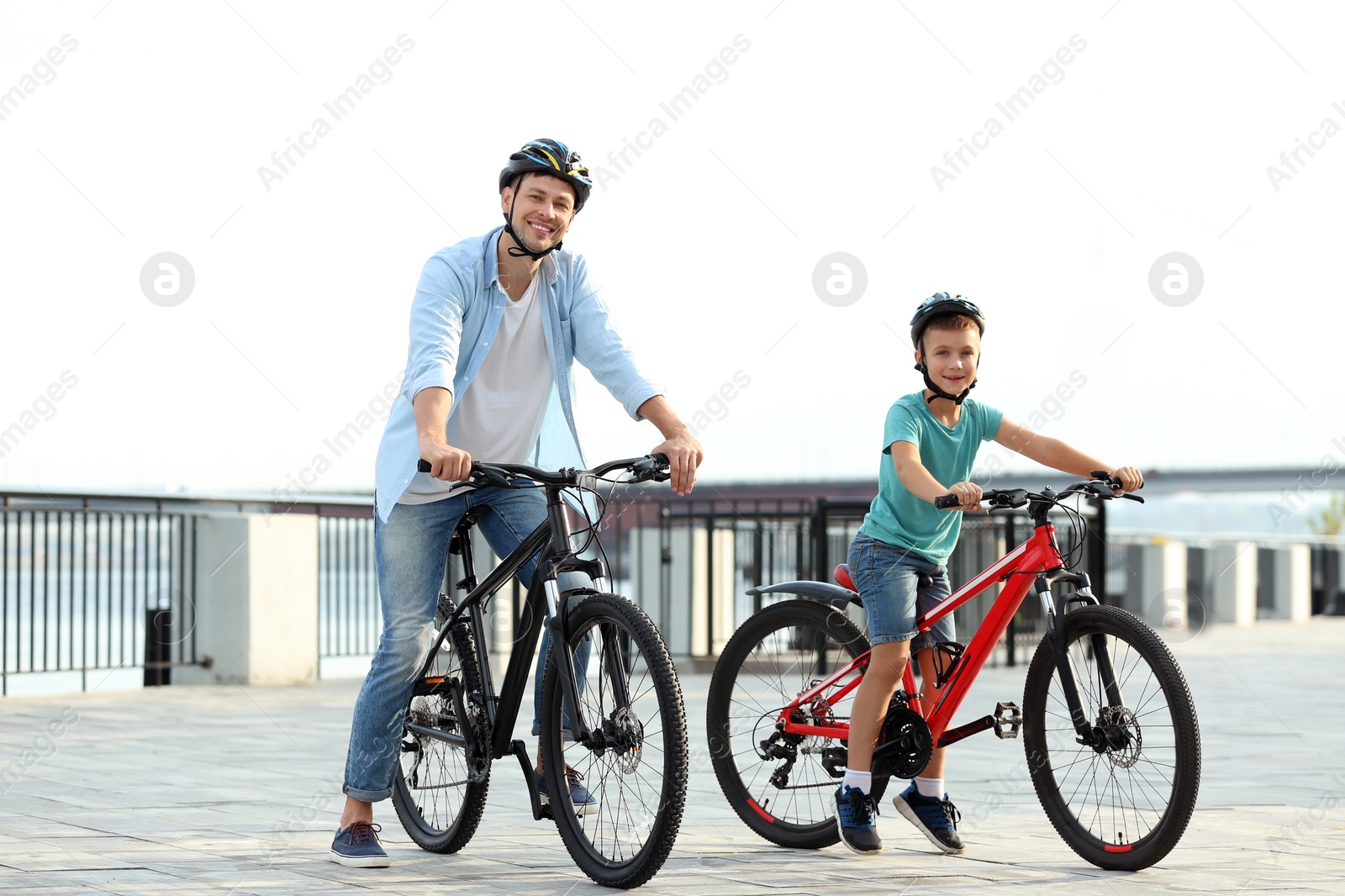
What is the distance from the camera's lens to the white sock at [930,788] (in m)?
4.43

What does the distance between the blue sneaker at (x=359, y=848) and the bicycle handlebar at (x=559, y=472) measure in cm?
106

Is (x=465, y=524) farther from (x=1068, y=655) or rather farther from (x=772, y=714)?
(x=1068, y=655)

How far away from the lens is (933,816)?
4379 millimetres

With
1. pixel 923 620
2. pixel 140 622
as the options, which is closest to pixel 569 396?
pixel 923 620

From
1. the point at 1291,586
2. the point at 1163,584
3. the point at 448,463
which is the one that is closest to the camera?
the point at 448,463

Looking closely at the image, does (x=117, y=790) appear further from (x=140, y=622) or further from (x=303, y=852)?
(x=140, y=622)

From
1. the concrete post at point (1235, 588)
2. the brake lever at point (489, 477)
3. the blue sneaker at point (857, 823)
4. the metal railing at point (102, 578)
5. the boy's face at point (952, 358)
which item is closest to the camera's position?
the brake lever at point (489, 477)

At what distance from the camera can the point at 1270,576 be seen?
1073 inches

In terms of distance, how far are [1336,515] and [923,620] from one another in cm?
5584

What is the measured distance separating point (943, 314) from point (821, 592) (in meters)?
0.90

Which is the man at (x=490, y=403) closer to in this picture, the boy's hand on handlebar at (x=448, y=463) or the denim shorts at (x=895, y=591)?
the boy's hand on handlebar at (x=448, y=463)

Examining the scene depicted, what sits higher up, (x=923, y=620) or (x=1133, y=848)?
(x=923, y=620)

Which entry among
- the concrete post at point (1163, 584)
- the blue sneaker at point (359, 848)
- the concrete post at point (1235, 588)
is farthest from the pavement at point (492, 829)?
the concrete post at point (1235, 588)

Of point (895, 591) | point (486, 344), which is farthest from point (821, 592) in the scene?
point (486, 344)
